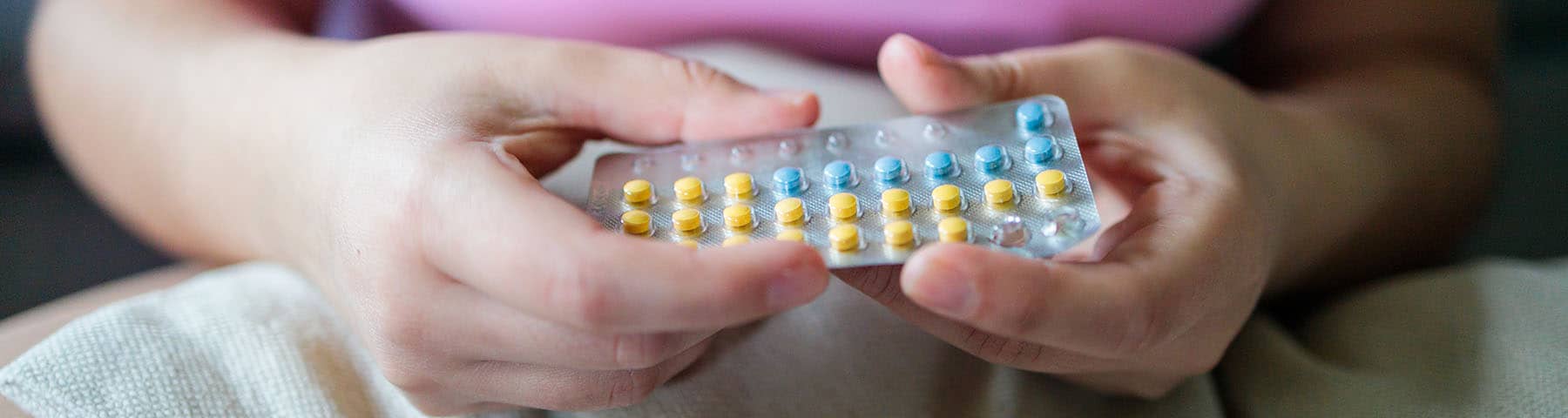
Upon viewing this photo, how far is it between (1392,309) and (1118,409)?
14 centimetres

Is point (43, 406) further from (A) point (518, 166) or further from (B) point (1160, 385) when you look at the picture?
(B) point (1160, 385)

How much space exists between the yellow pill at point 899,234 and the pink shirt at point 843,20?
0.94 feet

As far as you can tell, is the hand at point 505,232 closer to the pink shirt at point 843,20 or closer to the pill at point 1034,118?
the pill at point 1034,118

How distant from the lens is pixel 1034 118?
42 cm

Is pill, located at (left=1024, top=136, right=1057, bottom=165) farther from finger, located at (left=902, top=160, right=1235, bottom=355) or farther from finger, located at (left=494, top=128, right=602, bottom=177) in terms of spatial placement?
finger, located at (left=494, top=128, right=602, bottom=177)

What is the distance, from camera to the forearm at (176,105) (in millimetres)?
508

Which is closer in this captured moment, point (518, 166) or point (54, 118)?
point (518, 166)

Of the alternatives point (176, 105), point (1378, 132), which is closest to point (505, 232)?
point (176, 105)

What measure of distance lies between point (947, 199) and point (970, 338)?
49mm

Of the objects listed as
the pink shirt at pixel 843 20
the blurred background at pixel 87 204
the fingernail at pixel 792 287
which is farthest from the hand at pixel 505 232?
the blurred background at pixel 87 204

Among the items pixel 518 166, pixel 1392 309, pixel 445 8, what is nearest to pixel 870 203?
pixel 518 166

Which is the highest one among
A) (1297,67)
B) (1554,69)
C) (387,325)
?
(387,325)

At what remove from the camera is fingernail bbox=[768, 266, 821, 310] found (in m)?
0.30

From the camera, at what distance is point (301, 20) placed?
0.68 metres
